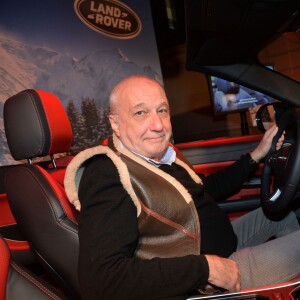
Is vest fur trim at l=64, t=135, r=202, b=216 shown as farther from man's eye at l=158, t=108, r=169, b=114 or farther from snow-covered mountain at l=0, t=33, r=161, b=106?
snow-covered mountain at l=0, t=33, r=161, b=106

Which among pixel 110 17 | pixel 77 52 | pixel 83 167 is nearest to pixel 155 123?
pixel 83 167

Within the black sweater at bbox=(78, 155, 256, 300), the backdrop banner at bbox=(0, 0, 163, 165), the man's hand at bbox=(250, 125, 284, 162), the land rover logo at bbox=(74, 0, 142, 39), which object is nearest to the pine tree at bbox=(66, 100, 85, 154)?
the backdrop banner at bbox=(0, 0, 163, 165)

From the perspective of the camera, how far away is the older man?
100cm

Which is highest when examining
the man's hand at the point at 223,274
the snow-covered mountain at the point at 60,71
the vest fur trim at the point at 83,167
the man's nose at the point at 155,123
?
the snow-covered mountain at the point at 60,71

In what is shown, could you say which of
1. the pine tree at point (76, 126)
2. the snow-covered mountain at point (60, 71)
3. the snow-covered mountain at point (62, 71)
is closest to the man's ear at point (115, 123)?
the snow-covered mountain at point (60, 71)

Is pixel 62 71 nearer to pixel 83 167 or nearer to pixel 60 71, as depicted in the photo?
pixel 60 71

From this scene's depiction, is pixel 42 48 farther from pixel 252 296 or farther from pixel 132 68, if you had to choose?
pixel 252 296

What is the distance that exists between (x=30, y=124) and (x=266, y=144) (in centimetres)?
116

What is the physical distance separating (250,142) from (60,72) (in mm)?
2315

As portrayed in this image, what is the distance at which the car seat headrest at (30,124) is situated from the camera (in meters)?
1.46

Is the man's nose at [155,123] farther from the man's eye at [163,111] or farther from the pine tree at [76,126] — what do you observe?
the pine tree at [76,126]

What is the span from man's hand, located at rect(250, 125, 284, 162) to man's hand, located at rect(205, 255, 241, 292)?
0.82 meters

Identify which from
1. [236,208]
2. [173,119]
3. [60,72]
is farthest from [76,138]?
[173,119]

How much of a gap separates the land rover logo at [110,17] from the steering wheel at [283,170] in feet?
10.9
